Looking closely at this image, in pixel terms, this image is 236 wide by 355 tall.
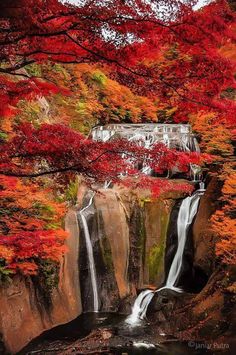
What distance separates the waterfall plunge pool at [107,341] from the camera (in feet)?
28.1

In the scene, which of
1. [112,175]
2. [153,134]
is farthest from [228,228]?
[153,134]

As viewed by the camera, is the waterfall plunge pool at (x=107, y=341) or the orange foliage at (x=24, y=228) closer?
the orange foliage at (x=24, y=228)

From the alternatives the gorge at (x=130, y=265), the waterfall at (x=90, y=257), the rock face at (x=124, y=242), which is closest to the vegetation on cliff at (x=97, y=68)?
the gorge at (x=130, y=265)

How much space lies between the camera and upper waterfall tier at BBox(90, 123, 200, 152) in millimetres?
16984

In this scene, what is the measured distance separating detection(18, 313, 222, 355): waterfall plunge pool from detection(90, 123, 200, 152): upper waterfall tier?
28.5ft

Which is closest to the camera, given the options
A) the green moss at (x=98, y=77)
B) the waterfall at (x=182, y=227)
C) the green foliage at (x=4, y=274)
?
the green foliage at (x=4, y=274)

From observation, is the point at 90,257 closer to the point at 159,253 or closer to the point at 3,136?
the point at 159,253

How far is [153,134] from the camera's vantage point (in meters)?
17.8

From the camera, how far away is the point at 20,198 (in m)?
8.83

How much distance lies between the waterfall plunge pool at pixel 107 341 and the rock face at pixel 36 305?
0.28 m

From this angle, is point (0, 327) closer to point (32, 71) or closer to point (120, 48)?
point (120, 48)

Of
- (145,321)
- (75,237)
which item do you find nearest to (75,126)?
(75,237)

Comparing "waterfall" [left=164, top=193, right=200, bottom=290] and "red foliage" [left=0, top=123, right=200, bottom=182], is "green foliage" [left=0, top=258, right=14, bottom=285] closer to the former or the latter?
"red foliage" [left=0, top=123, right=200, bottom=182]

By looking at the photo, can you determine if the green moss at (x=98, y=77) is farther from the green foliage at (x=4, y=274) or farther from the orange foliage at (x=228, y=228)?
the green foliage at (x=4, y=274)
